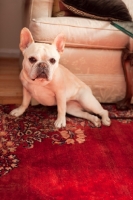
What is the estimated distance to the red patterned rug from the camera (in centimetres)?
108

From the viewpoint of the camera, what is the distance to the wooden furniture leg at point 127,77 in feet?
5.47

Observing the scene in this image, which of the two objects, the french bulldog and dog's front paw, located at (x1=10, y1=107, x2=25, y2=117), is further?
dog's front paw, located at (x1=10, y1=107, x2=25, y2=117)

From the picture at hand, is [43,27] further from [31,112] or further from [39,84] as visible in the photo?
[31,112]

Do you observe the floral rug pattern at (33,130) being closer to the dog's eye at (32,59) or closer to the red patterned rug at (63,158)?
the red patterned rug at (63,158)

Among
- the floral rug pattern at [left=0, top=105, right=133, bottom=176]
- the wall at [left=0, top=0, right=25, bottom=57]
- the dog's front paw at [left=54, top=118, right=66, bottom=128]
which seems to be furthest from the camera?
the wall at [left=0, top=0, right=25, bottom=57]

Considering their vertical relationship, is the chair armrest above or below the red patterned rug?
above

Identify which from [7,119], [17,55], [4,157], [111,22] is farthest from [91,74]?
[17,55]

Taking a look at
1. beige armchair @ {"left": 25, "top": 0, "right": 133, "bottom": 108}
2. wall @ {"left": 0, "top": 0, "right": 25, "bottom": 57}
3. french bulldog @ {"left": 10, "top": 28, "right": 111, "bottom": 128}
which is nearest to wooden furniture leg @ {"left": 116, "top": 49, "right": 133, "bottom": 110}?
beige armchair @ {"left": 25, "top": 0, "right": 133, "bottom": 108}

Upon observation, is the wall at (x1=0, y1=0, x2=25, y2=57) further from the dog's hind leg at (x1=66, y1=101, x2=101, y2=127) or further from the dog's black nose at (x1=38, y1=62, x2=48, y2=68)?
the dog's black nose at (x1=38, y1=62, x2=48, y2=68)

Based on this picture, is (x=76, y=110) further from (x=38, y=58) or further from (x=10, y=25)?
(x=10, y=25)

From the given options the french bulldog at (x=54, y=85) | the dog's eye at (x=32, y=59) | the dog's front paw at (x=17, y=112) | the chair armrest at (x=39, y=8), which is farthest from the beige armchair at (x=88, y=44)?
the dog's front paw at (x=17, y=112)

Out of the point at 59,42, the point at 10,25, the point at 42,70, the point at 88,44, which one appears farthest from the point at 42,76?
the point at 10,25

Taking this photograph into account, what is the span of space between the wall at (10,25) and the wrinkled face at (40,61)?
1.17 meters

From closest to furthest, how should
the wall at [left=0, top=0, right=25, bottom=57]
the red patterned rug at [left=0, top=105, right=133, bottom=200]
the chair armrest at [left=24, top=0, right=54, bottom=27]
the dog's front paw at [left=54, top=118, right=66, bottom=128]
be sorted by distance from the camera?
the red patterned rug at [left=0, top=105, right=133, bottom=200] → the dog's front paw at [left=54, top=118, right=66, bottom=128] → the chair armrest at [left=24, top=0, right=54, bottom=27] → the wall at [left=0, top=0, right=25, bottom=57]
